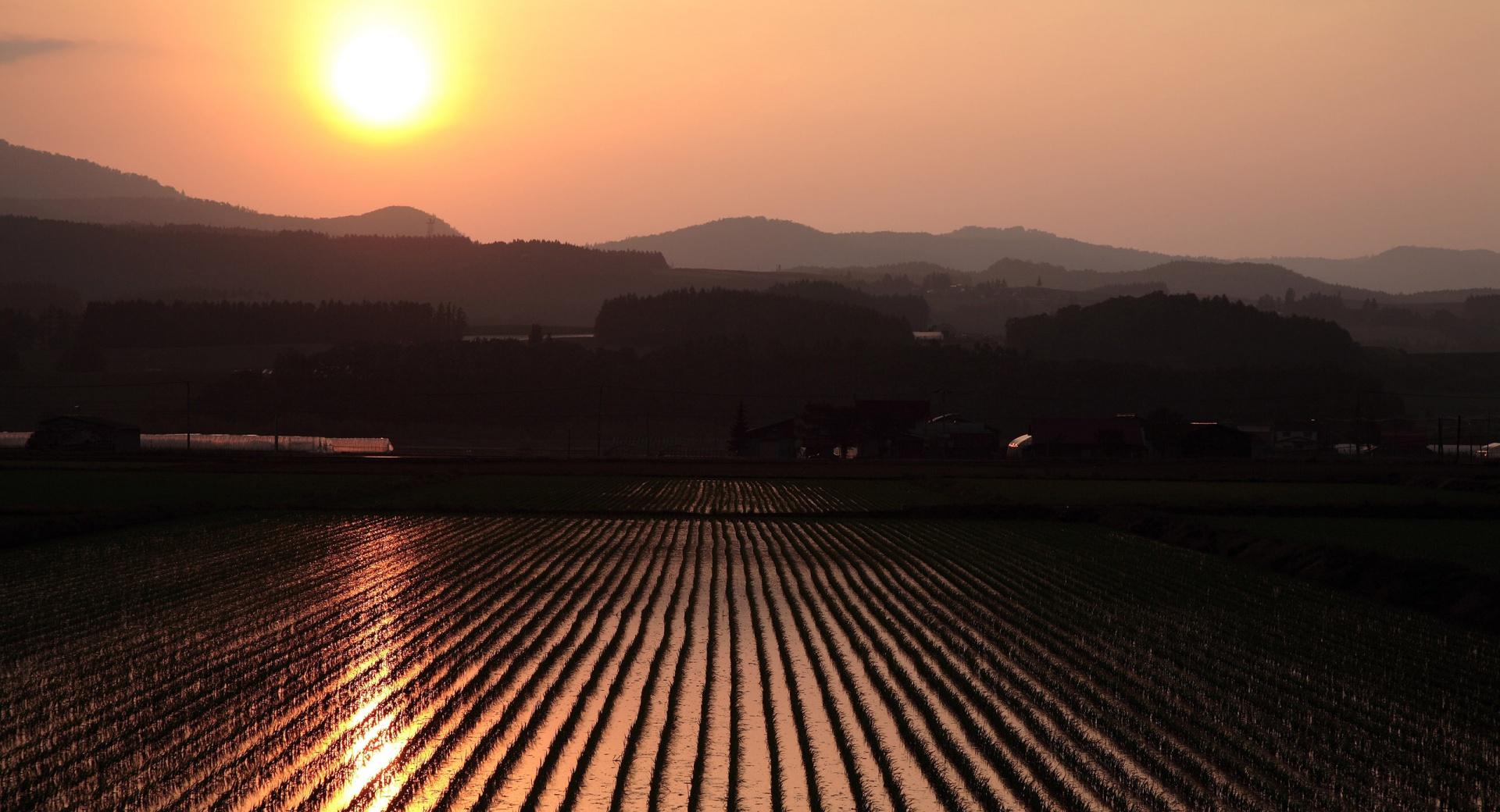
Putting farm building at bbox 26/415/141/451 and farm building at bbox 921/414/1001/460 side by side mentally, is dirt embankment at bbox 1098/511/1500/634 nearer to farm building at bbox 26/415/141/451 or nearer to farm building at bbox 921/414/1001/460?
farm building at bbox 921/414/1001/460

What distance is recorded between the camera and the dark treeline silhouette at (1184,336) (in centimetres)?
18125

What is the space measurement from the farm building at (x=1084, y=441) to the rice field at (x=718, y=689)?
214 ft

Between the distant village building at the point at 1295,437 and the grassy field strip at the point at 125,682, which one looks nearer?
the grassy field strip at the point at 125,682

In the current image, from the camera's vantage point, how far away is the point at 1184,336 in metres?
188

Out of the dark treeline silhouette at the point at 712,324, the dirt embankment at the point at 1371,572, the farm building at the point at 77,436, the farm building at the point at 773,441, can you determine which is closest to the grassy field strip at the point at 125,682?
the dirt embankment at the point at 1371,572

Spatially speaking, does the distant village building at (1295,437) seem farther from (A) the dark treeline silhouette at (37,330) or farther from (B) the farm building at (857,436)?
(A) the dark treeline silhouette at (37,330)

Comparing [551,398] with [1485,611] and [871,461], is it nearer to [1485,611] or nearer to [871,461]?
[871,461]

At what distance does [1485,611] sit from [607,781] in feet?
62.1

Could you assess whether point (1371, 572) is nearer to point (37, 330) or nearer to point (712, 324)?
point (712, 324)

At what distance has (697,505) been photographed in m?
52.2

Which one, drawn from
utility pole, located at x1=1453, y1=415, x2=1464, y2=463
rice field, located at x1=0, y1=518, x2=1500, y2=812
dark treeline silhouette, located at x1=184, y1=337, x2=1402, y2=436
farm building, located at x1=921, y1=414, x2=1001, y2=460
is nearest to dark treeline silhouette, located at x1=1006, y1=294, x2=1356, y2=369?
dark treeline silhouette, located at x1=184, y1=337, x2=1402, y2=436

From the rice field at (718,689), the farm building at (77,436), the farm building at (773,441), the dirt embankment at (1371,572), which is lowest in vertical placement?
Result: the farm building at (773,441)

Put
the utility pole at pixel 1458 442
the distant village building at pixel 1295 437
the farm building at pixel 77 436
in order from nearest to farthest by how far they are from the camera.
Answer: the utility pole at pixel 1458 442 < the farm building at pixel 77 436 < the distant village building at pixel 1295 437

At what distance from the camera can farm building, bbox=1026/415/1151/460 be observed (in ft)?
318
